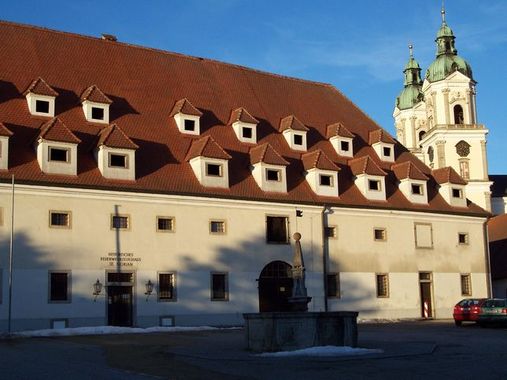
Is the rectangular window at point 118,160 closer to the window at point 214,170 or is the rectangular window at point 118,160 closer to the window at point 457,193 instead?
the window at point 214,170

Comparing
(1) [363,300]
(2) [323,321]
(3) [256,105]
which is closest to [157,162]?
(3) [256,105]

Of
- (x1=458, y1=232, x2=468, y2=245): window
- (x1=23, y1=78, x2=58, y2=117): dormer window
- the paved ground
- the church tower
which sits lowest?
the paved ground

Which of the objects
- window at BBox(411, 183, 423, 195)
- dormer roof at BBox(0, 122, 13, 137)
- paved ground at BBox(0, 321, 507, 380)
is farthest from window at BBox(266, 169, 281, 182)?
paved ground at BBox(0, 321, 507, 380)

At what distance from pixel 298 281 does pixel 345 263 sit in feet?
62.9

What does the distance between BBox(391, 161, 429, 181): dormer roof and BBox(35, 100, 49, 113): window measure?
22.3 meters

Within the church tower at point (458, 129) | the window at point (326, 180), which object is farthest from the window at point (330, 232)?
the church tower at point (458, 129)

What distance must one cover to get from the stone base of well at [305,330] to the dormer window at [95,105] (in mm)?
20251

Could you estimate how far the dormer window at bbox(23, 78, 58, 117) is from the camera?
3659 centimetres

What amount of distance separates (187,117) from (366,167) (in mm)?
11268

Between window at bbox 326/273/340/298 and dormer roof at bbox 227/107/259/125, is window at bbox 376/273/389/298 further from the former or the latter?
dormer roof at bbox 227/107/259/125

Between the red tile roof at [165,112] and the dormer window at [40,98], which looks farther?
the dormer window at [40,98]

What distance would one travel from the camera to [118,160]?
119 ft

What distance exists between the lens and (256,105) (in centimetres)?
4622

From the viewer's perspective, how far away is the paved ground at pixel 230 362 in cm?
1563
